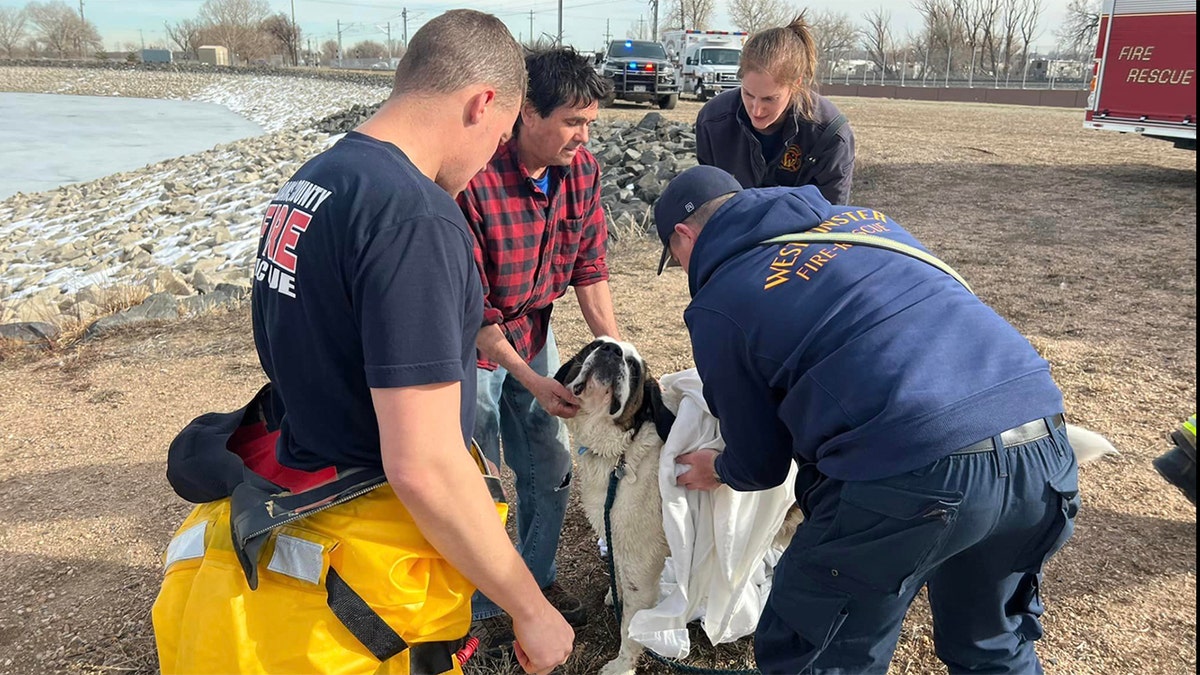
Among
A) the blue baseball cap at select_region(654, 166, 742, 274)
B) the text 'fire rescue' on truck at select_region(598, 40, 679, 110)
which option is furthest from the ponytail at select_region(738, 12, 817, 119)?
the text 'fire rescue' on truck at select_region(598, 40, 679, 110)

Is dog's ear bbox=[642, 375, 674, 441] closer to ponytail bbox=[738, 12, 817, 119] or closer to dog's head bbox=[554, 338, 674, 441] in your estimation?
dog's head bbox=[554, 338, 674, 441]

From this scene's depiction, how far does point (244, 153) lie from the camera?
23016 millimetres

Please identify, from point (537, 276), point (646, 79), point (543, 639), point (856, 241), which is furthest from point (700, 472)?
point (646, 79)

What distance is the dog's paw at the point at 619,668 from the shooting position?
3043 mm

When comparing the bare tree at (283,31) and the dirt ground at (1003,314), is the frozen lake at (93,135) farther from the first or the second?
the bare tree at (283,31)

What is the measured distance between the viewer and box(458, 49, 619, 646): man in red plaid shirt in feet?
9.23

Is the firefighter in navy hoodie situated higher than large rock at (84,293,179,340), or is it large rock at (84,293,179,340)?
the firefighter in navy hoodie

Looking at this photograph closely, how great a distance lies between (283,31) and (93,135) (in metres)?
71.5

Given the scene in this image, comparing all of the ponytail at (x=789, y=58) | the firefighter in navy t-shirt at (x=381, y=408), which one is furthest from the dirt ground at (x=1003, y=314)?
the ponytail at (x=789, y=58)

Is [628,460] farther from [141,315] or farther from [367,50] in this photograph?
[367,50]

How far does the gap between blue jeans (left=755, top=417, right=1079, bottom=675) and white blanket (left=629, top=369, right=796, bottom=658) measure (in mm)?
661

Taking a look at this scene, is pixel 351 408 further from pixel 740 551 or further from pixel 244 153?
pixel 244 153

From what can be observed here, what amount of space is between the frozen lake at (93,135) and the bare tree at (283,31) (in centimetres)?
4854

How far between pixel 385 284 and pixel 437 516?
1.53ft
